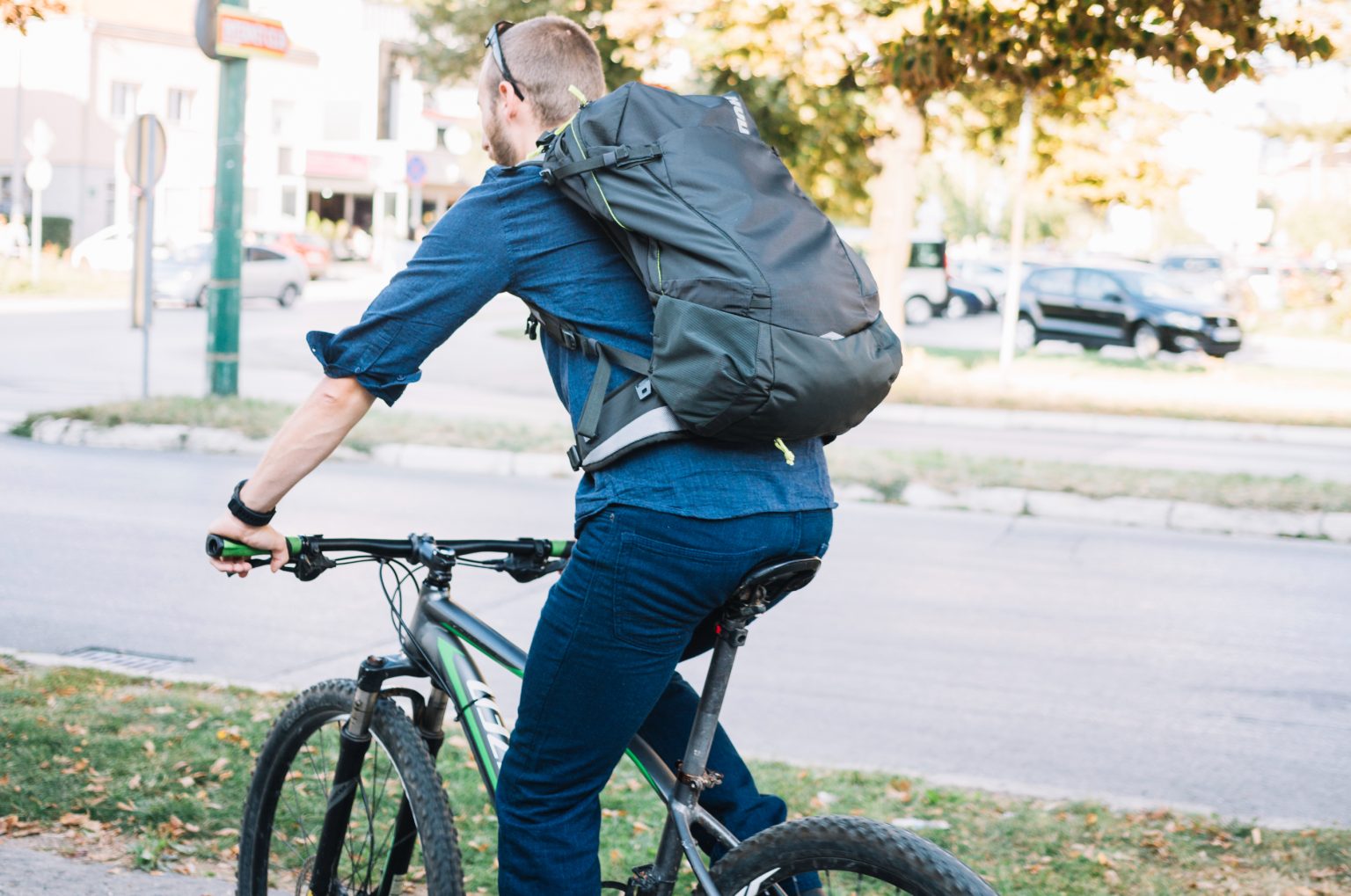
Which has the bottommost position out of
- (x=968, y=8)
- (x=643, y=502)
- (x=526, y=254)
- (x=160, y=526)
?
(x=160, y=526)

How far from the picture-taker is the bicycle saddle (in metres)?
2.32

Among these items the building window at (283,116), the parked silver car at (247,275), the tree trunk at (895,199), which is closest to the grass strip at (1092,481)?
the tree trunk at (895,199)

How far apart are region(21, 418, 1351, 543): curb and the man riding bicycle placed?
8584 mm

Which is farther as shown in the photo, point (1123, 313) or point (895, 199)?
point (1123, 313)

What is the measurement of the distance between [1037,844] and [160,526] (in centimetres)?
612

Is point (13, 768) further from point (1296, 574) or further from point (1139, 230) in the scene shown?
point (1139, 230)

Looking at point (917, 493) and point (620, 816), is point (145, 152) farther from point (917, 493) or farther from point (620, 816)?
point (620, 816)

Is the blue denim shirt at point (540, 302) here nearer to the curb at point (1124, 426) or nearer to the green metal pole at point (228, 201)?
the green metal pole at point (228, 201)

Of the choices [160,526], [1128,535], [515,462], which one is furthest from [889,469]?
[160,526]

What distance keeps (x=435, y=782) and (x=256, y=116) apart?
5605 cm

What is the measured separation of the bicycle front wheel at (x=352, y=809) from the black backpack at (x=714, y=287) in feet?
2.29

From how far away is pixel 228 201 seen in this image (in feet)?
41.7

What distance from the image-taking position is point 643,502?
228cm

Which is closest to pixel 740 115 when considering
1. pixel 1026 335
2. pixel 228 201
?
pixel 228 201
